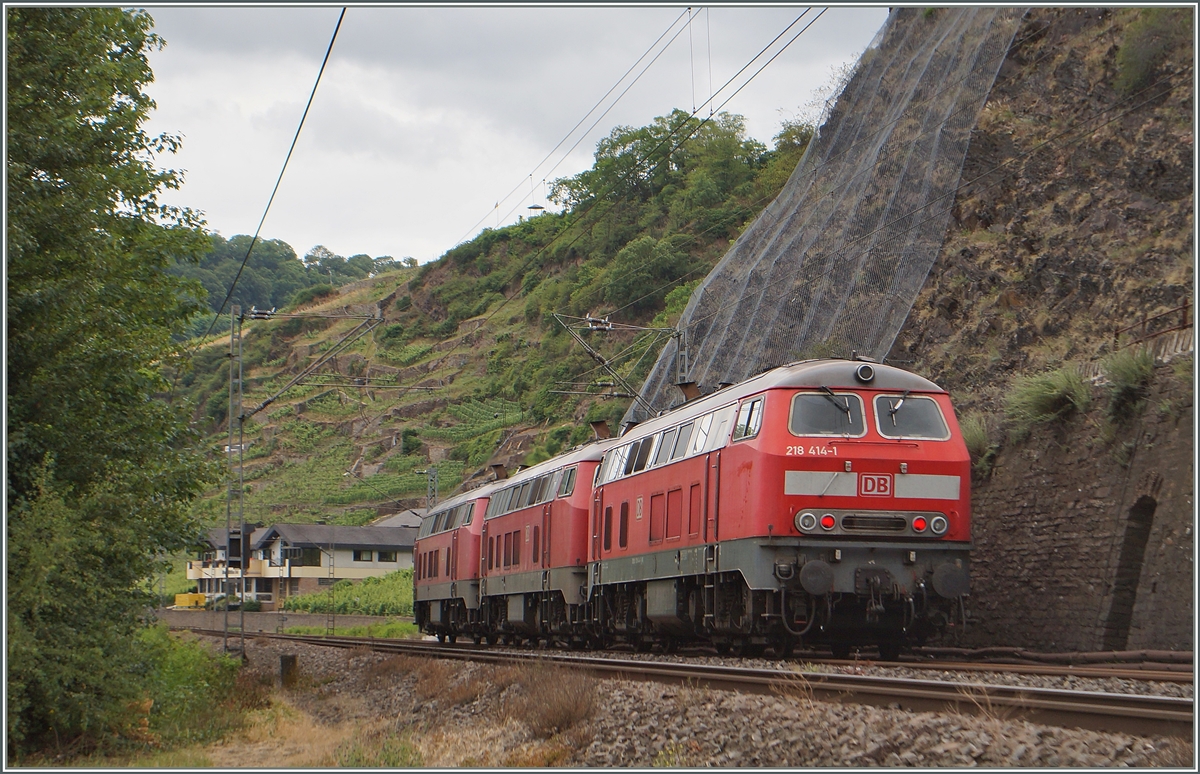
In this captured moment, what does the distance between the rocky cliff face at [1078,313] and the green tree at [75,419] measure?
1280cm

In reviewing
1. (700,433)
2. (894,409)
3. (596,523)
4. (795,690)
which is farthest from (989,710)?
(596,523)

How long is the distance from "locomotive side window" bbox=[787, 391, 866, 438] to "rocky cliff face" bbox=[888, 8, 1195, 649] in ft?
13.7

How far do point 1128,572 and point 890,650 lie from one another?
3.39m

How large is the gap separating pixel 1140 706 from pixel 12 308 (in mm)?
13094

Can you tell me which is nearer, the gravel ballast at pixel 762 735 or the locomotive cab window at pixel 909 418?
the gravel ballast at pixel 762 735

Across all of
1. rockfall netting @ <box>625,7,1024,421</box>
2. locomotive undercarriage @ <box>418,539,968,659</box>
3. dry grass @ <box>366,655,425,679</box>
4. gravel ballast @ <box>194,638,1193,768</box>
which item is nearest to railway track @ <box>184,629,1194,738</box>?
gravel ballast @ <box>194,638,1193,768</box>

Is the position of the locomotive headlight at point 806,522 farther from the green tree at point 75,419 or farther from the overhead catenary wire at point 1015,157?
the overhead catenary wire at point 1015,157

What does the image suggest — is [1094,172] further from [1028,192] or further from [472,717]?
[472,717]

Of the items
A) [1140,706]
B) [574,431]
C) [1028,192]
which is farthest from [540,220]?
[1140,706]

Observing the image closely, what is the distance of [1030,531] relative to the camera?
17.9 metres

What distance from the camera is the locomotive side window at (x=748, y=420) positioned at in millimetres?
15302

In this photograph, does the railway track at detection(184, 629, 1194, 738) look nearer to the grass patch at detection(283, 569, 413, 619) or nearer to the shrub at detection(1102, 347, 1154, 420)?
the shrub at detection(1102, 347, 1154, 420)

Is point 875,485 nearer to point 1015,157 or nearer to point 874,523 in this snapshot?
point 874,523

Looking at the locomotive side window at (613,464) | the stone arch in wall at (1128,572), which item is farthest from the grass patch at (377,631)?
the stone arch in wall at (1128,572)
